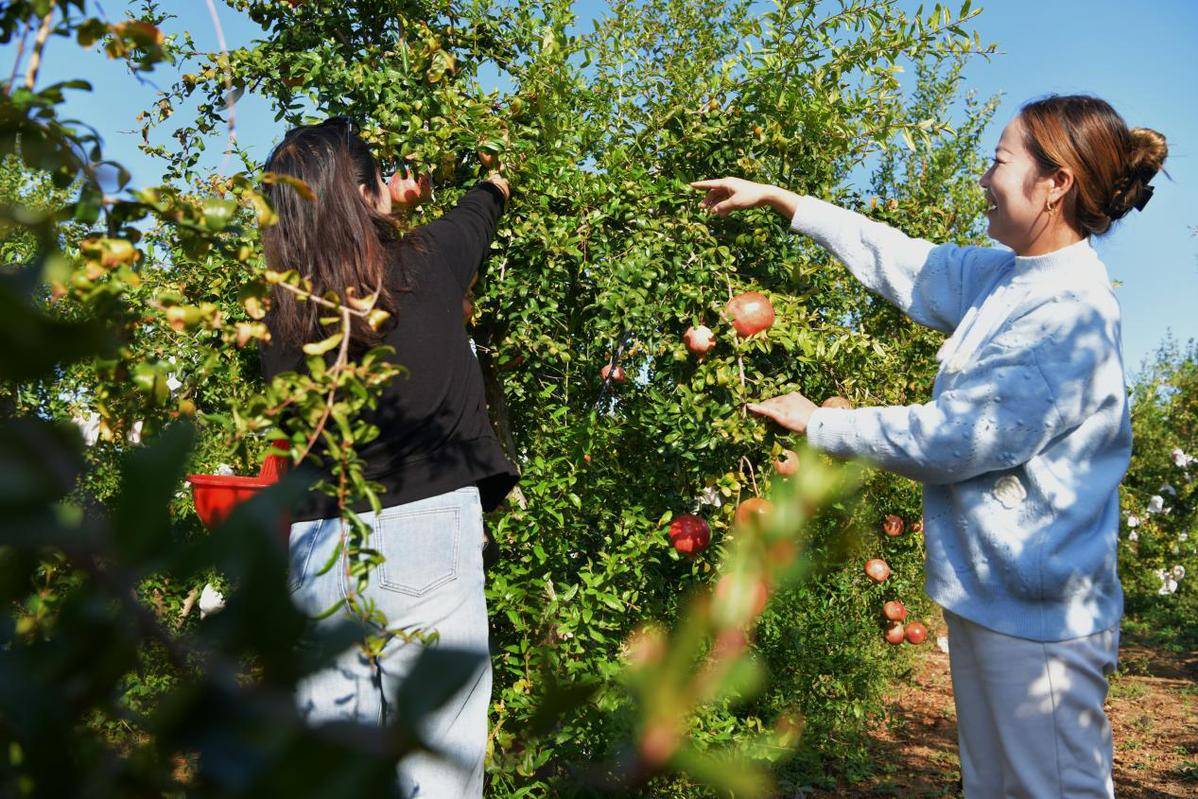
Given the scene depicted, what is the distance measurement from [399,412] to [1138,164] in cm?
142

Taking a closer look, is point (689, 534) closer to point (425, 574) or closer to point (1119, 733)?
point (425, 574)

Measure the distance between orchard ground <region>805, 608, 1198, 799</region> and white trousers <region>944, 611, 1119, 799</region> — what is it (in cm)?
199

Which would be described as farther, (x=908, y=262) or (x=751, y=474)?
(x=751, y=474)

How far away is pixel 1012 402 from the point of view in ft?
5.25

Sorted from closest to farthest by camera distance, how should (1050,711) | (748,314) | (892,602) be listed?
(1050,711)
(748,314)
(892,602)

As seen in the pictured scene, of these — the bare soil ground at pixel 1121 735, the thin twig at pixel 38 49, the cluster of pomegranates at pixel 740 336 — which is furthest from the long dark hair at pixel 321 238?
the bare soil ground at pixel 1121 735

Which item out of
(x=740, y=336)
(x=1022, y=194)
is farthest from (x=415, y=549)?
(x=1022, y=194)

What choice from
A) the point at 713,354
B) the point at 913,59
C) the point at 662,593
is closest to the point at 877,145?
the point at 913,59

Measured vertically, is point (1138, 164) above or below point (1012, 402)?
above

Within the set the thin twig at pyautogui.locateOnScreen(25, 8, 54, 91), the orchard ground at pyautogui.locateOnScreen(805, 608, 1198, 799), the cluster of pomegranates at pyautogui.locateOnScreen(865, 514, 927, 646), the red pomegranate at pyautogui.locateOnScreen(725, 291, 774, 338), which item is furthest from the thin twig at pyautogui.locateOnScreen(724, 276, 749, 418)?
the orchard ground at pyautogui.locateOnScreen(805, 608, 1198, 799)

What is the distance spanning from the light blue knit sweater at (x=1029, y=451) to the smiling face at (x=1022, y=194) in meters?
0.05

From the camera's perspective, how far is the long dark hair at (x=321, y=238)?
1723 mm

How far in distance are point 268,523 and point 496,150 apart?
1977mm

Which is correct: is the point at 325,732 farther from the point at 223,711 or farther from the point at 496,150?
the point at 496,150
